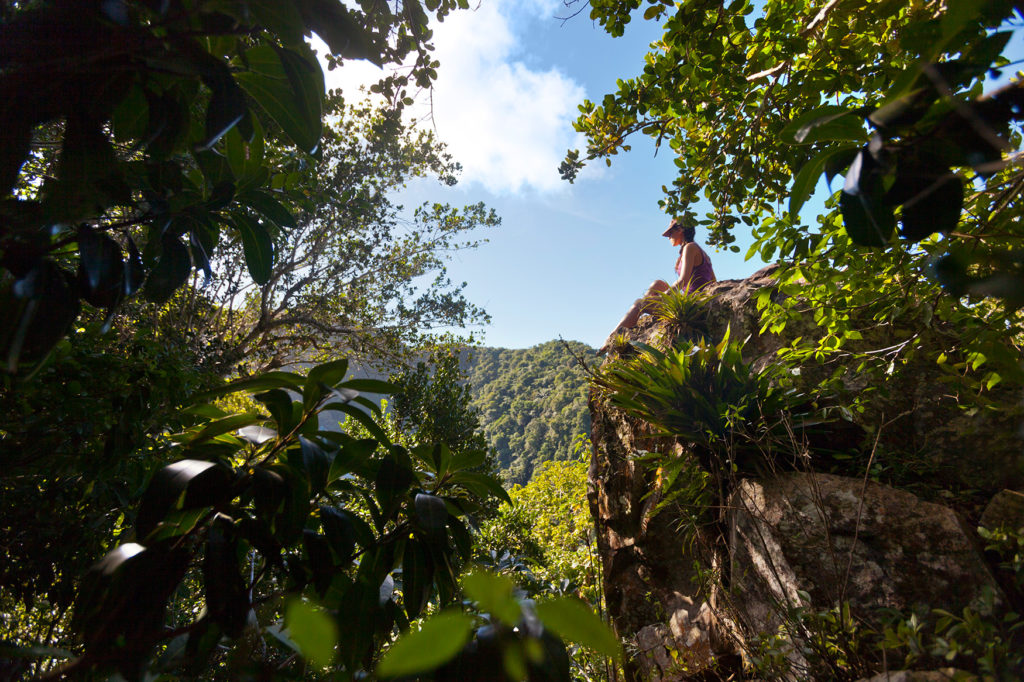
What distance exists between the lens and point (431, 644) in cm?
22

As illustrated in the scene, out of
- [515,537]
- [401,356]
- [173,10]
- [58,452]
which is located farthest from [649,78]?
[401,356]

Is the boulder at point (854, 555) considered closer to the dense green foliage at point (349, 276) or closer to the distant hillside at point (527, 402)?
the dense green foliage at point (349, 276)

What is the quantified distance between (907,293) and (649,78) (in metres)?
1.40

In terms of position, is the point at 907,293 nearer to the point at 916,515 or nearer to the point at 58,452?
the point at 916,515

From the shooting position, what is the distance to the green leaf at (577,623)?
218 millimetres

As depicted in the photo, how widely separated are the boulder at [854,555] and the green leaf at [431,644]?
1643 mm

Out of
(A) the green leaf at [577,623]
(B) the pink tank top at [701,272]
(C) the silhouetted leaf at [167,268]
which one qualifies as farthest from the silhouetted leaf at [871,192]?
(B) the pink tank top at [701,272]

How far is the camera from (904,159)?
506 mm

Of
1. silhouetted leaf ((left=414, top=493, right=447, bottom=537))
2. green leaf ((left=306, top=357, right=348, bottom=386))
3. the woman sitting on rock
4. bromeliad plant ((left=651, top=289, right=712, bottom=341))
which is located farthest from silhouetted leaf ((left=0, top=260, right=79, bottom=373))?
the woman sitting on rock

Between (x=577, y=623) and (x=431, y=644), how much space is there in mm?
76

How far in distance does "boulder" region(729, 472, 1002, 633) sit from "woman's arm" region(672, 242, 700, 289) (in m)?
2.89

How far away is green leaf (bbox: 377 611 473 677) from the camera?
0.69 feet

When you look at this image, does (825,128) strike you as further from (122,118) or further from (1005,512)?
(1005,512)

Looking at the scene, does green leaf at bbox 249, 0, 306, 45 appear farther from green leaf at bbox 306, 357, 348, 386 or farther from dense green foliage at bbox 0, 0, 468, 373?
green leaf at bbox 306, 357, 348, 386
